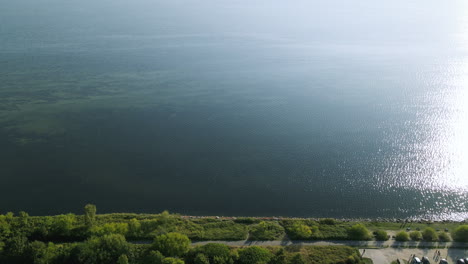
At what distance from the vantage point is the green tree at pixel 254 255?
81.0ft

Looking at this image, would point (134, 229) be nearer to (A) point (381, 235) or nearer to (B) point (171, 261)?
(B) point (171, 261)

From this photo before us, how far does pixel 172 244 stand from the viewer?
82.5ft

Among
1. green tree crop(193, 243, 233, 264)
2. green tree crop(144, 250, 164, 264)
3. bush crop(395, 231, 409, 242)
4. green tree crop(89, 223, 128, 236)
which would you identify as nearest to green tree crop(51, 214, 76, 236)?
green tree crop(89, 223, 128, 236)

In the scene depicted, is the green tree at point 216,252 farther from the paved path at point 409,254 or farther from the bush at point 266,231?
the paved path at point 409,254

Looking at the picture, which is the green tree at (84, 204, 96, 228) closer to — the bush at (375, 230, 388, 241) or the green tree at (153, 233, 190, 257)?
the green tree at (153, 233, 190, 257)

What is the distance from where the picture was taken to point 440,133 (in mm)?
48688

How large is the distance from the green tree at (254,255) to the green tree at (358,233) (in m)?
8.36

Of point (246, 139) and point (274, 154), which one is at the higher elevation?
point (246, 139)

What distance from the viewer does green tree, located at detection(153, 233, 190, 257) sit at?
25.1 meters

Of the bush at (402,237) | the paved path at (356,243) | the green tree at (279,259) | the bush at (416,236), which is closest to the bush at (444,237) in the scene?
the paved path at (356,243)

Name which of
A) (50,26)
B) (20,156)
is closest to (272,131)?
(20,156)

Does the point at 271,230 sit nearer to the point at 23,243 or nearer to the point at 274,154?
the point at 274,154

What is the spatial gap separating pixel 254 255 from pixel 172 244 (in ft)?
21.2

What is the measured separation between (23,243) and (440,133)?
54032 mm
